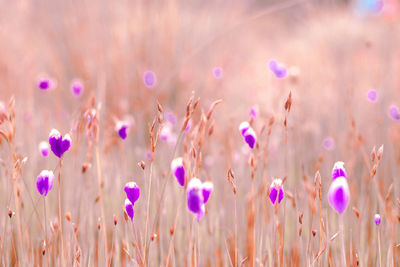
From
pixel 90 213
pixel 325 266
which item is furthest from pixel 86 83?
pixel 325 266

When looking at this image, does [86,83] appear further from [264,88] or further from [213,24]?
[264,88]

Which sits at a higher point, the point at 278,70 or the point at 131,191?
the point at 278,70

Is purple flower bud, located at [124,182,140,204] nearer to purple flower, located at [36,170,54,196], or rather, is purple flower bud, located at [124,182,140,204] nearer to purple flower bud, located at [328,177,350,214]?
purple flower, located at [36,170,54,196]

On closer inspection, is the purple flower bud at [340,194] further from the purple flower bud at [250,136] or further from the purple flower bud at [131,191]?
the purple flower bud at [131,191]

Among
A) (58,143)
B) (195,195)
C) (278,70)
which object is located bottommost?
(195,195)

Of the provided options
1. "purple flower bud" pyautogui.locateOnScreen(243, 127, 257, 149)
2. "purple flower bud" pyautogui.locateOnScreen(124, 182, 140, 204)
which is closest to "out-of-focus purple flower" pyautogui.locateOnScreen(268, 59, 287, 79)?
"purple flower bud" pyautogui.locateOnScreen(243, 127, 257, 149)

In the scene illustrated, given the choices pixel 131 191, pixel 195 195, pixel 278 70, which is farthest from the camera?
pixel 278 70

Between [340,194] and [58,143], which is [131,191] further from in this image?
[340,194]

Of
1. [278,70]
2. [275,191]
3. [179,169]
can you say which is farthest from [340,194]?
[278,70]

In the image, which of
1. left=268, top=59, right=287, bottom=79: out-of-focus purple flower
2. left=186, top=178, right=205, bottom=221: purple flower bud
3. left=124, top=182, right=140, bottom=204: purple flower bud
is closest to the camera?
left=186, top=178, right=205, bottom=221: purple flower bud
